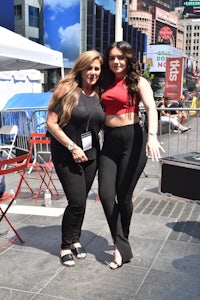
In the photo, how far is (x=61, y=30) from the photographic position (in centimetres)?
5947

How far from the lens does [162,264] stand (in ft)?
11.1

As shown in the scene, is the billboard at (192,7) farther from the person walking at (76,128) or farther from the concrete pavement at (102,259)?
the person walking at (76,128)

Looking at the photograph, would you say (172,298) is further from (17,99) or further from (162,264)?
(17,99)

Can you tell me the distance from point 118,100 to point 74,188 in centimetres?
82

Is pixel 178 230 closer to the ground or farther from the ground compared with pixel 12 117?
closer to the ground

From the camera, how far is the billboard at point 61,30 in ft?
195

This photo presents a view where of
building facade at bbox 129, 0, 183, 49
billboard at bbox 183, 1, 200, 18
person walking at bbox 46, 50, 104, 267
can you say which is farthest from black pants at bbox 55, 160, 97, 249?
building facade at bbox 129, 0, 183, 49

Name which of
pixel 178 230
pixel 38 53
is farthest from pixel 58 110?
pixel 38 53

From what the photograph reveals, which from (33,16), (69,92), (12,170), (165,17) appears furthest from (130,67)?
(165,17)

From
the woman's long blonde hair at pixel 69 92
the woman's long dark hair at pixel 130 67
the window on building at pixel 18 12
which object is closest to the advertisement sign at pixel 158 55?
the window on building at pixel 18 12

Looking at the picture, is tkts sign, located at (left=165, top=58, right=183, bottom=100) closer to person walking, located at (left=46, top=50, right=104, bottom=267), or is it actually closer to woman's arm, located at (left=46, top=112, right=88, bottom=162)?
person walking, located at (left=46, top=50, right=104, bottom=267)

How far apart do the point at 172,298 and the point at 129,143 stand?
1245mm

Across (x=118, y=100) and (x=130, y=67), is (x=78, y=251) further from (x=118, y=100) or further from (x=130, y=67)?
(x=130, y=67)

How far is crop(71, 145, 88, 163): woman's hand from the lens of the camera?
307 centimetres
